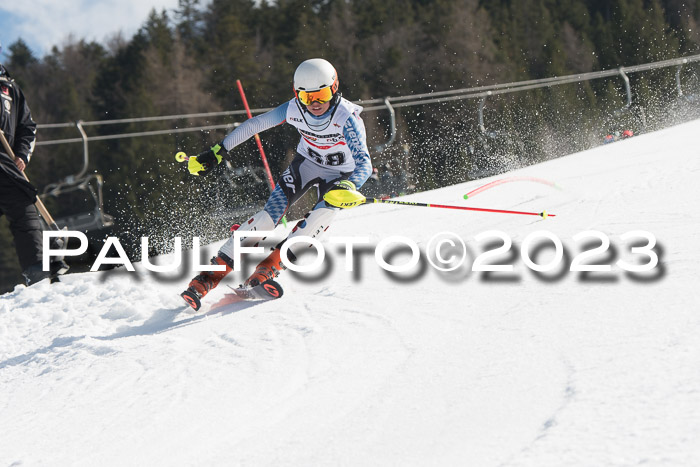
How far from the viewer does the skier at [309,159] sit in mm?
4379

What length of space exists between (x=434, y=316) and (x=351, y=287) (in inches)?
38.4

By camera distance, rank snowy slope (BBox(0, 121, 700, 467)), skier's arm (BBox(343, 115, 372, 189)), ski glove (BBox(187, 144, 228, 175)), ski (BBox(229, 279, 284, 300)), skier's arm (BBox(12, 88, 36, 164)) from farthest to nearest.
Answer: skier's arm (BBox(12, 88, 36, 164)), ski glove (BBox(187, 144, 228, 175)), skier's arm (BBox(343, 115, 372, 189)), ski (BBox(229, 279, 284, 300)), snowy slope (BBox(0, 121, 700, 467))

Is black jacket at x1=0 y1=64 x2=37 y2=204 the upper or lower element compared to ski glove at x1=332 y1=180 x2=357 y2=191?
upper

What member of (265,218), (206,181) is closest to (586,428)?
(265,218)

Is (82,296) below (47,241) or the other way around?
below

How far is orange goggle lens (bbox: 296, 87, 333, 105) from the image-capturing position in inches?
174

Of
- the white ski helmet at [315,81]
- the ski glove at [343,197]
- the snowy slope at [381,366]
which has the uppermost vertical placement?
the white ski helmet at [315,81]

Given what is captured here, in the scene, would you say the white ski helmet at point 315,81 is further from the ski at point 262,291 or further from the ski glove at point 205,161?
the ski at point 262,291

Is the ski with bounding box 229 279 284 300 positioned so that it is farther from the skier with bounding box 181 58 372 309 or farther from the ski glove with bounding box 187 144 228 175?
the ski glove with bounding box 187 144 228 175

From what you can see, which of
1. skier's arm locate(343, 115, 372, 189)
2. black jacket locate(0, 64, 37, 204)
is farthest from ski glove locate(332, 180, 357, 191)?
black jacket locate(0, 64, 37, 204)

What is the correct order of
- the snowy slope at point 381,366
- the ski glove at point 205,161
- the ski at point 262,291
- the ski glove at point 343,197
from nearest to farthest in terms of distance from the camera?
the snowy slope at point 381,366 → the ski glove at point 343,197 → the ski at point 262,291 → the ski glove at point 205,161

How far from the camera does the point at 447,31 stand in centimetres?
3797

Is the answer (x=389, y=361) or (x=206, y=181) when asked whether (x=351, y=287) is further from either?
(x=206, y=181)

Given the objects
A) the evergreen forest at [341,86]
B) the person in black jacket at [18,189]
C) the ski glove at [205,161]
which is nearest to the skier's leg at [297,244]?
the ski glove at [205,161]
